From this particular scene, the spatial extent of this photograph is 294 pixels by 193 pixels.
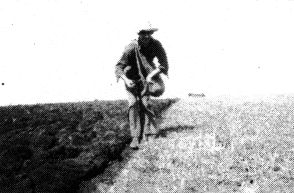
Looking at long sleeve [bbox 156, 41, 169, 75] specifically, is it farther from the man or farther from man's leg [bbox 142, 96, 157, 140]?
man's leg [bbox 142, 96, 157, 140]

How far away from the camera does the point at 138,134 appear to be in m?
11.1

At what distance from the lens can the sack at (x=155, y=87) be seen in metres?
10.8

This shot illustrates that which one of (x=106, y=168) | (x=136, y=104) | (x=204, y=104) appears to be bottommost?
(x=204, y=104)

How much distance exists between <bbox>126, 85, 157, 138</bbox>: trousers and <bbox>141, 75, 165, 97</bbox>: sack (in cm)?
17

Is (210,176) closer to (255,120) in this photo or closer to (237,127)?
(237,127)

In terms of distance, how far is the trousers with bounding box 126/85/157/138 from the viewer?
36.1ft

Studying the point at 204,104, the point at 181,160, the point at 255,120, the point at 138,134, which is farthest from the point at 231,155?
the point at 204,104

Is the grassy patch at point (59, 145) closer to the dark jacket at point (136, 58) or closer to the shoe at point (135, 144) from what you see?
the shoe at point (135, 144)

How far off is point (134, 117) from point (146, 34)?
5.87 feet

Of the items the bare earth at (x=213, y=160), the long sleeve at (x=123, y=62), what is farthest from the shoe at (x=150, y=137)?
the long sleeve at (x=123, y=62)

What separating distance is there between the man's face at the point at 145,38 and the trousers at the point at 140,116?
108 centimetres

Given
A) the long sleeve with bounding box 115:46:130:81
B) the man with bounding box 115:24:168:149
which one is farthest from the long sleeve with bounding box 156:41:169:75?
the long sleeve with bounding box 115:46:130:81

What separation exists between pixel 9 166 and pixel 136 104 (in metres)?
3.19

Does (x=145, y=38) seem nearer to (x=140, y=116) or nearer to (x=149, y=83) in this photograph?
(x=149, y=83)
